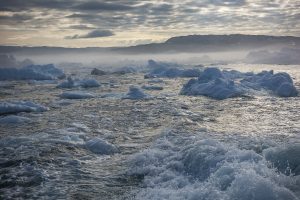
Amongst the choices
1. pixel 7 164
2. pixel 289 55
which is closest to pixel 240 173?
pixel 7 164

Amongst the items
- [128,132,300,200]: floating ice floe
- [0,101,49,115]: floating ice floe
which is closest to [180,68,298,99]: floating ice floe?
[0,101,49,115]: floating ice floe

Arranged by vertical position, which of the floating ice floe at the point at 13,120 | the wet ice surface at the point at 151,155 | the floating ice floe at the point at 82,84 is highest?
the floating ice floe at the point at 82,84

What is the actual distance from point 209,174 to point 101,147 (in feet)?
11.5

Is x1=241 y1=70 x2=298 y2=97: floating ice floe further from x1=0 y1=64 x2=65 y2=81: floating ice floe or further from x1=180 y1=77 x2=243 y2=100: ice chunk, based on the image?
x1=0 y1=64 x2=65 y2=81: floating ice floe

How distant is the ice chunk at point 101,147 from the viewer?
9.73 meters

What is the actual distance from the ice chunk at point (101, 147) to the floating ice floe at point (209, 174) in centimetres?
107

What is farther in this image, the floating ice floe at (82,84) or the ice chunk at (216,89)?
the floating ice floe at (82,84)

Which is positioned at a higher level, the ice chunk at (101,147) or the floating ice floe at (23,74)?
the floating ice floe at (23,74)

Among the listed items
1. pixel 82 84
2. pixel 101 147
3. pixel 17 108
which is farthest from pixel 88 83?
pixel 101 147

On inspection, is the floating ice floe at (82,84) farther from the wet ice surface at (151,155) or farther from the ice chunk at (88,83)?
the wet ice surface at (151,155)

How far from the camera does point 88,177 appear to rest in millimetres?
7879

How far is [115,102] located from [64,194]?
13.2 m

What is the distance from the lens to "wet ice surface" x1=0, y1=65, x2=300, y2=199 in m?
6.77

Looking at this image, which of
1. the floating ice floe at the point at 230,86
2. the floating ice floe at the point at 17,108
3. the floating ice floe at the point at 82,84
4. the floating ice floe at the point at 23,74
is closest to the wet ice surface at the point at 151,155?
the floating ice floe at the point at 17,108
